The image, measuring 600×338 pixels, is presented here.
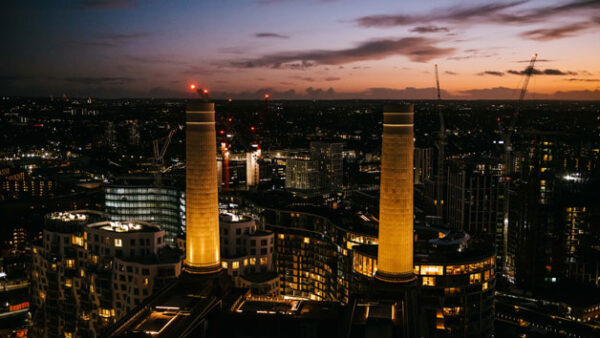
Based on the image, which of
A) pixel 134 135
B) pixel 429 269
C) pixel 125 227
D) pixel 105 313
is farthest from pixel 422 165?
pixel 105 313

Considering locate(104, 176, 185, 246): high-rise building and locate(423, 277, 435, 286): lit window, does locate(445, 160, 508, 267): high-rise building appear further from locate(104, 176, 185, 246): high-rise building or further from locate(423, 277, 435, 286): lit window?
locate(423, 277, 435, 286): lit window

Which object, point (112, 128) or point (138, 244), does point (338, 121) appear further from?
point (138, 244)

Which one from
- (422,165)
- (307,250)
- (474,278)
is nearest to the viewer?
(474,278)

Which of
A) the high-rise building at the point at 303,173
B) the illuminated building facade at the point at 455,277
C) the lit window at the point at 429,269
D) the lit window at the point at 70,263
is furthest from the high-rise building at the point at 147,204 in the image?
the high-rise building at the point at 303,173

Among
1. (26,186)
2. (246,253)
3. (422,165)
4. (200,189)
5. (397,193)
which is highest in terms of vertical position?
(397,193)

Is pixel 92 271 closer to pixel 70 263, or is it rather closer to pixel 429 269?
pixel 70 263

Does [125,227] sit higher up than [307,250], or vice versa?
[125,227]
